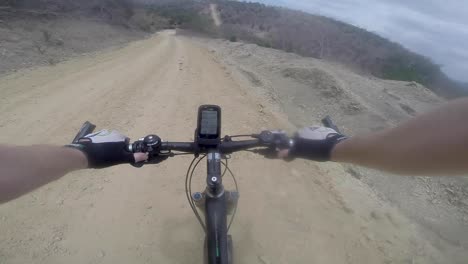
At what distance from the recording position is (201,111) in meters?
2.32

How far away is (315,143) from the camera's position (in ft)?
7.09

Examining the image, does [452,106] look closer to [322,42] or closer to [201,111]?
[201,111]

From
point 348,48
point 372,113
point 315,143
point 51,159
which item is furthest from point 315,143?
point 348,48

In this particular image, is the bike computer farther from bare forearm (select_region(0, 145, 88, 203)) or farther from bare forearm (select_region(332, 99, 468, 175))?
Answer: bare forearm (select_region(332, 99, 468, 175))

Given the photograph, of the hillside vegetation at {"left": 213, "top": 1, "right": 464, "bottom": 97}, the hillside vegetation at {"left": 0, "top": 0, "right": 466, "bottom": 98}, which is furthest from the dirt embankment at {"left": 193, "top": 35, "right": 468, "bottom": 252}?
the hillside vegetation at {"left": 213, "top": 1, "right": 464, "bottom": 97}

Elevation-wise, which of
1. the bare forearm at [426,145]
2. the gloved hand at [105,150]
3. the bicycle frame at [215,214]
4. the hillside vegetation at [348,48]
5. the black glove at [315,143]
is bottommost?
the hillside vegetation at [348,48]

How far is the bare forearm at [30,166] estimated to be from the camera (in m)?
1.62

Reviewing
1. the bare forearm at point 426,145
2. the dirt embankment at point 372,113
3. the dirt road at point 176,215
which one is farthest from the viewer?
the dirt embankment at point 372,113

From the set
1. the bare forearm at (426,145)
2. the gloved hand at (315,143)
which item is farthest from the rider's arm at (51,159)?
the bare forearm at (426,145)

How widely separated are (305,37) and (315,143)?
35882mm

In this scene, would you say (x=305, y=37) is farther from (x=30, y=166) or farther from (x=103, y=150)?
(x=30, y=166)

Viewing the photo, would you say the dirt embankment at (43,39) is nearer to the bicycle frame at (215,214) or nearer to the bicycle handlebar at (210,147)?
the bicycle handlebar at (210,147)

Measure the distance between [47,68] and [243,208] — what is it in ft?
29.6

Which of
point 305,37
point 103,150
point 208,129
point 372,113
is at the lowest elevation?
point 372,113
